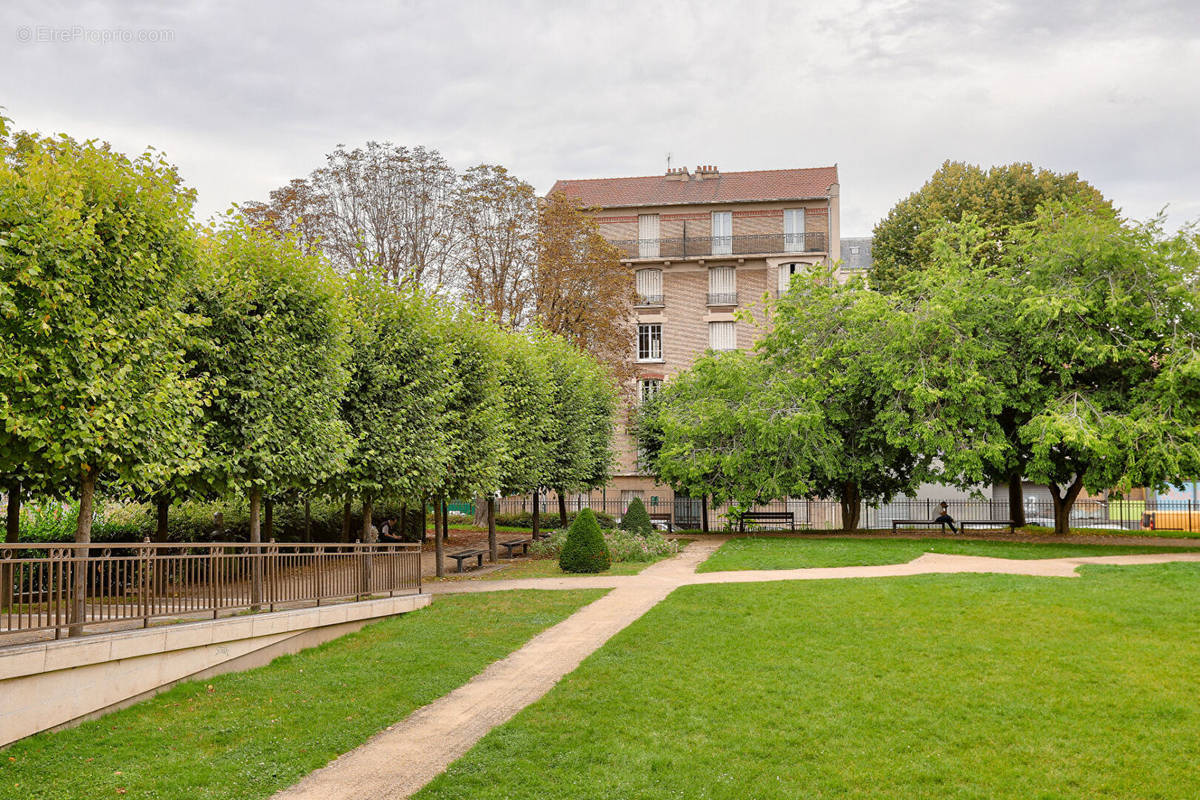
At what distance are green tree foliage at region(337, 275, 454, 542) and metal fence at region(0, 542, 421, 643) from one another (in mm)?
2062

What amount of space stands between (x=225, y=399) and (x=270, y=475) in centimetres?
137

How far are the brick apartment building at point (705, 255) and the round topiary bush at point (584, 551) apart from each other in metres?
22.5

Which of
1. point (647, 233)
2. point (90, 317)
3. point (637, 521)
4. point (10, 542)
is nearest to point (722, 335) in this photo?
point (647, 233)

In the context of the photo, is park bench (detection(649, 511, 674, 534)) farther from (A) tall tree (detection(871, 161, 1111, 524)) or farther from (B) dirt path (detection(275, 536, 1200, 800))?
(A) tall tree (detection(871, 161, 1111, 524))

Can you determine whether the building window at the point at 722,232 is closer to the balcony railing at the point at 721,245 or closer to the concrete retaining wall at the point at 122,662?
the balcony railing at the point at 721,245

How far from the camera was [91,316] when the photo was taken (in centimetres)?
962

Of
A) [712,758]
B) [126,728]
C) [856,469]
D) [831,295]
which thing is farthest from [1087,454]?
[126,728]

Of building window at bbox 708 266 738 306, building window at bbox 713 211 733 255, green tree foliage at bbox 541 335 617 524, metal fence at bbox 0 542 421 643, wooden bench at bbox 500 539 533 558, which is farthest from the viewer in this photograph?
building window at bbox 708 266 738 306

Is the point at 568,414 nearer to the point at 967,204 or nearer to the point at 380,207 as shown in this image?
the point at 380,207

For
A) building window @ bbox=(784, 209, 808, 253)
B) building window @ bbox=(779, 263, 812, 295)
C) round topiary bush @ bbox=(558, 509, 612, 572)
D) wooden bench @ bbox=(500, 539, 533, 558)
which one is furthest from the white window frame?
round topiary bush @ bbox=(558, 509, 612, 572)

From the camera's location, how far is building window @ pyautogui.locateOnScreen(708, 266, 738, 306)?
4572 centimetres

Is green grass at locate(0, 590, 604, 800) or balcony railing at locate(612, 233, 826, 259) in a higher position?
balcony railing at locate(612, 233, 826, 259)

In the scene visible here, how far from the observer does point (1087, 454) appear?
24.5 meters

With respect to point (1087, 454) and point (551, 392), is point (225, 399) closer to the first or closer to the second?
point (551, 392)
